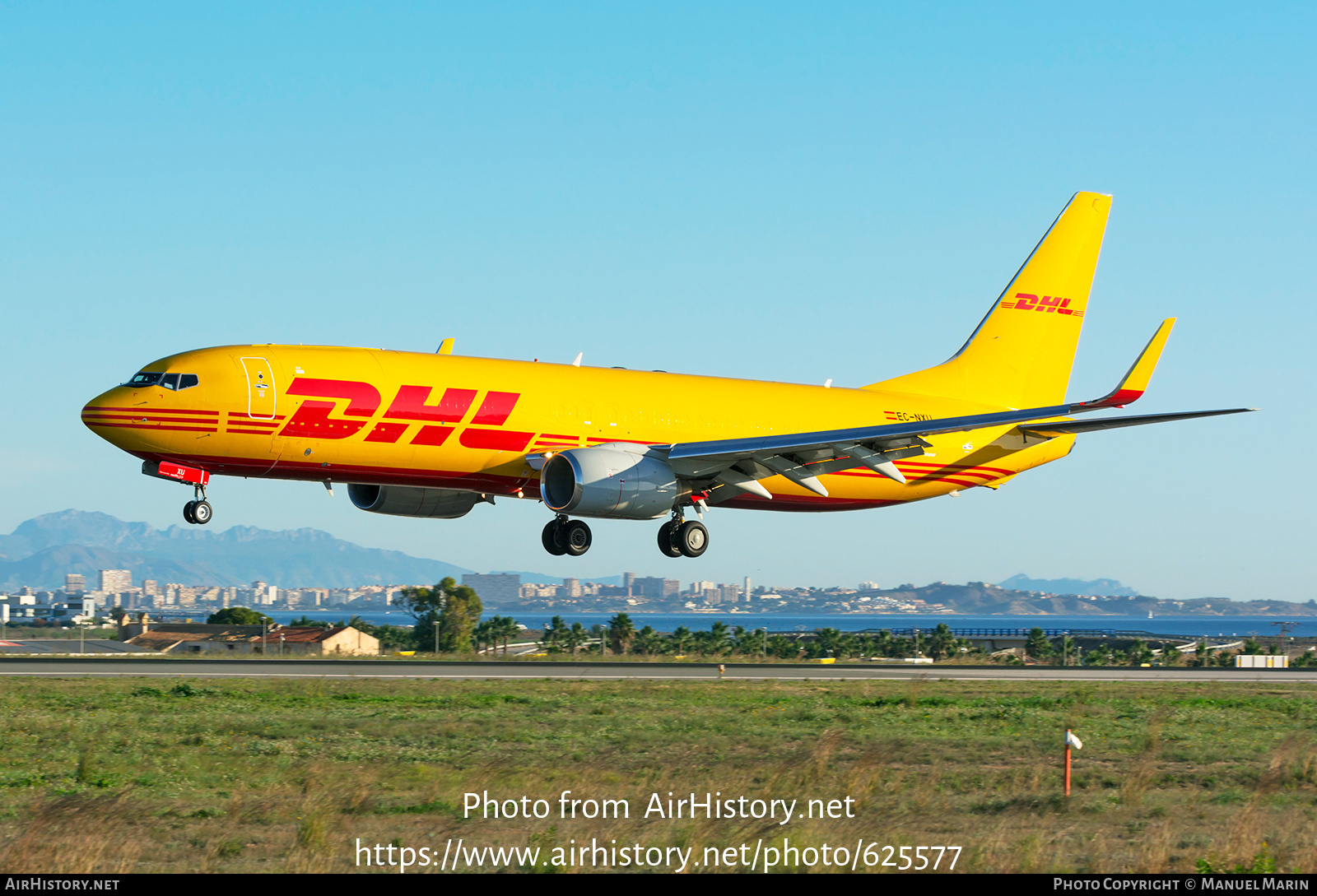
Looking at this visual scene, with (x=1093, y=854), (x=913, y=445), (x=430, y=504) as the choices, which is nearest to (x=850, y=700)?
(x=913, y=445)

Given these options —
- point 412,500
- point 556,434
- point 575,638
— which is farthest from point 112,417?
point 575,638

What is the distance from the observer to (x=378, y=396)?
110ft

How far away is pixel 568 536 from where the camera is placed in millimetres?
37562

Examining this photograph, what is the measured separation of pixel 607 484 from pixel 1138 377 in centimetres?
1656

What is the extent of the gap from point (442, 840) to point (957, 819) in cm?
733

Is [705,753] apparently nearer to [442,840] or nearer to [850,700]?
[442,840]

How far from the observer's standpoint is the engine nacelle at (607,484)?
3459 centimetres

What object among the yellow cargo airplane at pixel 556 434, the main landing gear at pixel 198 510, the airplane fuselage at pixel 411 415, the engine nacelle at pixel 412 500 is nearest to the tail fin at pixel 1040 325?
the yellow cargo airplane at pixel 556 434

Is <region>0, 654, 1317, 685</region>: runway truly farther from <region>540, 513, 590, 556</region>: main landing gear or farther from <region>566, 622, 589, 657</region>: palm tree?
<region>566, 622, 589, 657</region>: palm tree

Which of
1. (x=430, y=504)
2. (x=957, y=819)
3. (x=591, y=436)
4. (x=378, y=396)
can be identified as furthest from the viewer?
(x=430, y=504)

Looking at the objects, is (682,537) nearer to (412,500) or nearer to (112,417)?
(412,500)

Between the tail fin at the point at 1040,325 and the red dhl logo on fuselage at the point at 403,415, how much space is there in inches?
787

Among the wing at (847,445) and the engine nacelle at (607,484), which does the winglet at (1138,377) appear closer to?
the wing at (847,445)
